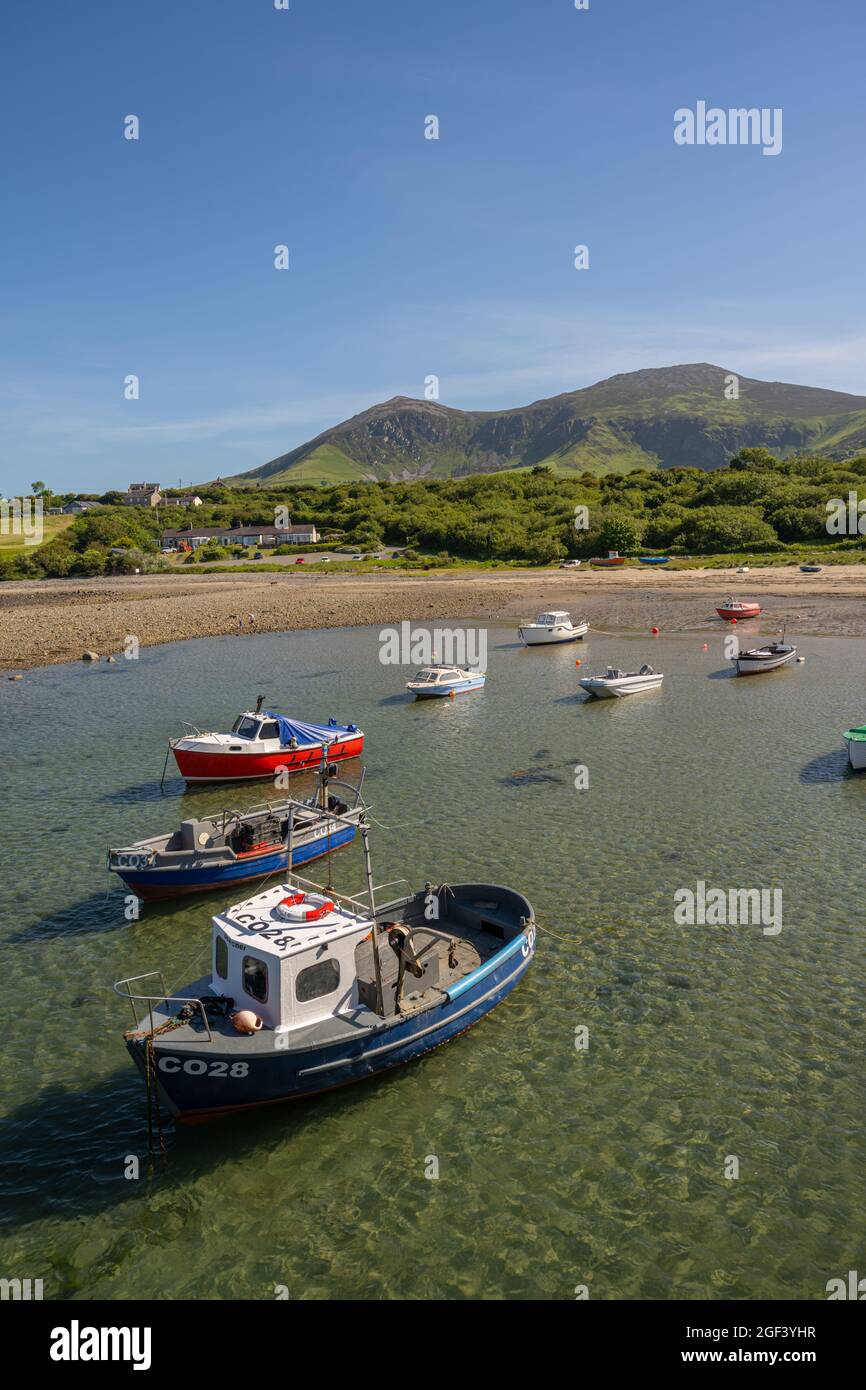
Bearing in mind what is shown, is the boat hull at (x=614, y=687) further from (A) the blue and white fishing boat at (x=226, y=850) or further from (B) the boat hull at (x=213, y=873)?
(B) the boat hull at (x=213, y=873)

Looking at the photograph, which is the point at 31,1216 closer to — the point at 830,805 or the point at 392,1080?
the point at 392,1080

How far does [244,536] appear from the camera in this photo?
186 m

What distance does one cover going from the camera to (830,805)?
2888 centimetres

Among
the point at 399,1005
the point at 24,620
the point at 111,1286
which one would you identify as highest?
the point at 24,620

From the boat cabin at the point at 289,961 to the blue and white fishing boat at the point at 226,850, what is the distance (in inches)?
205

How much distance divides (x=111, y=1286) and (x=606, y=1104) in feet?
27.3

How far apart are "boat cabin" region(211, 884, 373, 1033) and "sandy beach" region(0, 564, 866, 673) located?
54.3 meters

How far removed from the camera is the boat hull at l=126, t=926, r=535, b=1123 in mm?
13898

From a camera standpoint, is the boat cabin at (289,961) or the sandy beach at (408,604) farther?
the sandy beach at (408,604)

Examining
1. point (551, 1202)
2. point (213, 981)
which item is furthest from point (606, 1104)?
point (213, 981)

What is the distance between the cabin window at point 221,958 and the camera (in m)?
15.4

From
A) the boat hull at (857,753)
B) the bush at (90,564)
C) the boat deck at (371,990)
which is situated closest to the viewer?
the boat deck at (371,990)

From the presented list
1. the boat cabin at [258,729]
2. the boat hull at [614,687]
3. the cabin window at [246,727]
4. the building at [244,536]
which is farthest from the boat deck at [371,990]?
the building at [244,536]

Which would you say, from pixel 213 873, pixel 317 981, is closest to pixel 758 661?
pixel 213 873
